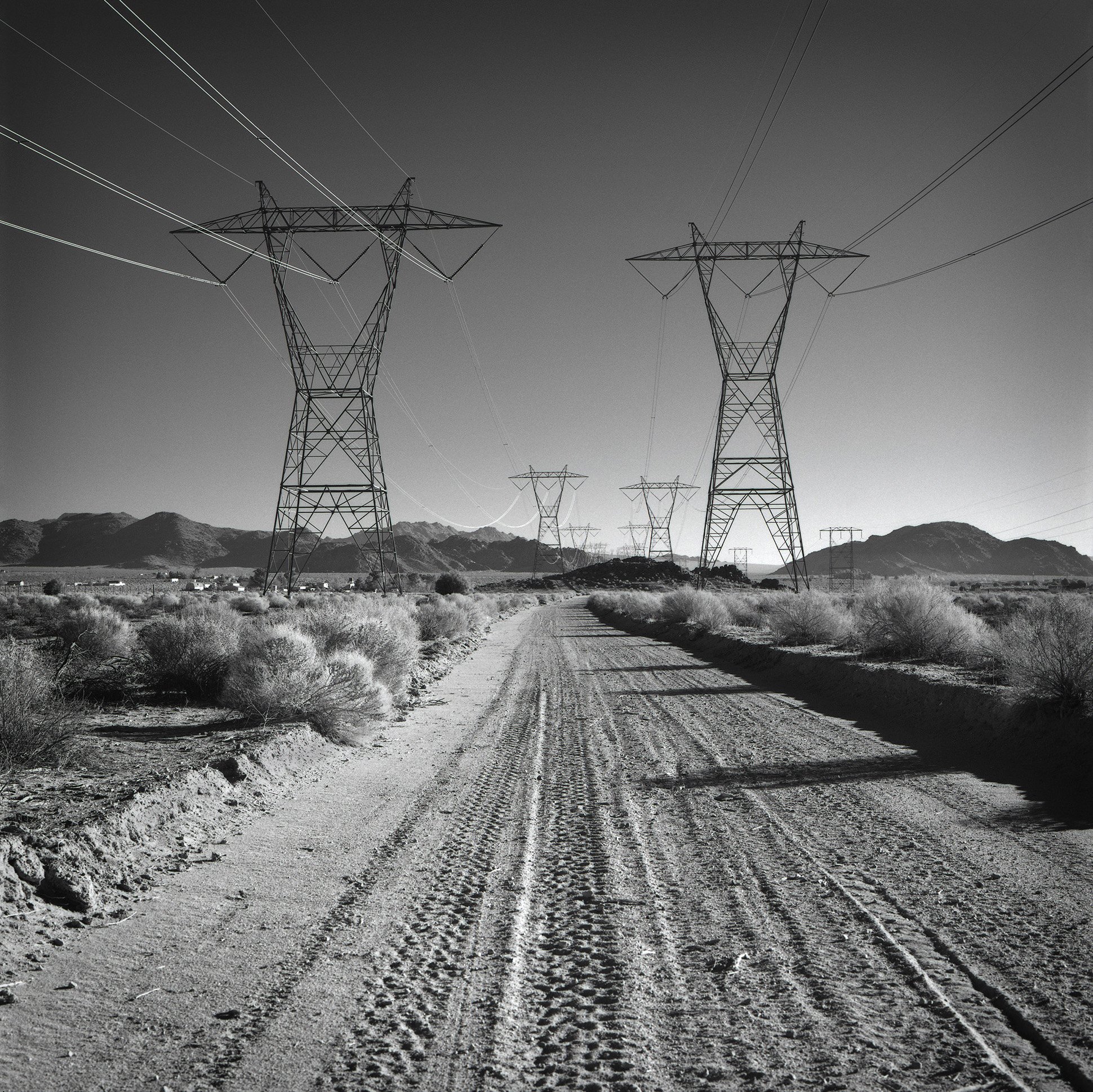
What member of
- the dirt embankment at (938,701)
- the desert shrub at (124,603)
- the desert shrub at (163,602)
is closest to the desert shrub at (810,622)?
the dirt embankment at (938,701)

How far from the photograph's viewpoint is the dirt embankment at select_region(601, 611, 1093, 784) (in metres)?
9.50

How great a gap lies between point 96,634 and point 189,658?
8749 millimetres

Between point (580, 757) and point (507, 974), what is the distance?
20.4 ft

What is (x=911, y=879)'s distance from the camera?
5902 mm

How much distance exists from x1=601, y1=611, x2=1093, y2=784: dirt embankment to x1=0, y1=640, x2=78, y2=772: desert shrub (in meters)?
11.5

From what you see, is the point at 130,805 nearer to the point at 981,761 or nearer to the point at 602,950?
the point at 602,950

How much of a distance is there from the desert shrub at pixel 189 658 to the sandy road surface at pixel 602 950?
21.6ft

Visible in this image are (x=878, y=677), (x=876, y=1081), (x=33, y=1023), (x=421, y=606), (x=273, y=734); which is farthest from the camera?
(x=421, y=606)

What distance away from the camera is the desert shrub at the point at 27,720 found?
8125mm

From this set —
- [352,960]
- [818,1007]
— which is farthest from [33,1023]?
[818,1007]

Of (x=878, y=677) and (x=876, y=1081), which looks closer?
(x=876, y=1081)

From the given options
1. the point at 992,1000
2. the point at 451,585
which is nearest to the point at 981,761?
the point at 992,1000

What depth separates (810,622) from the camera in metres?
23.8

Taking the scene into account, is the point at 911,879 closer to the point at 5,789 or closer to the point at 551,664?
the point at 5,789
